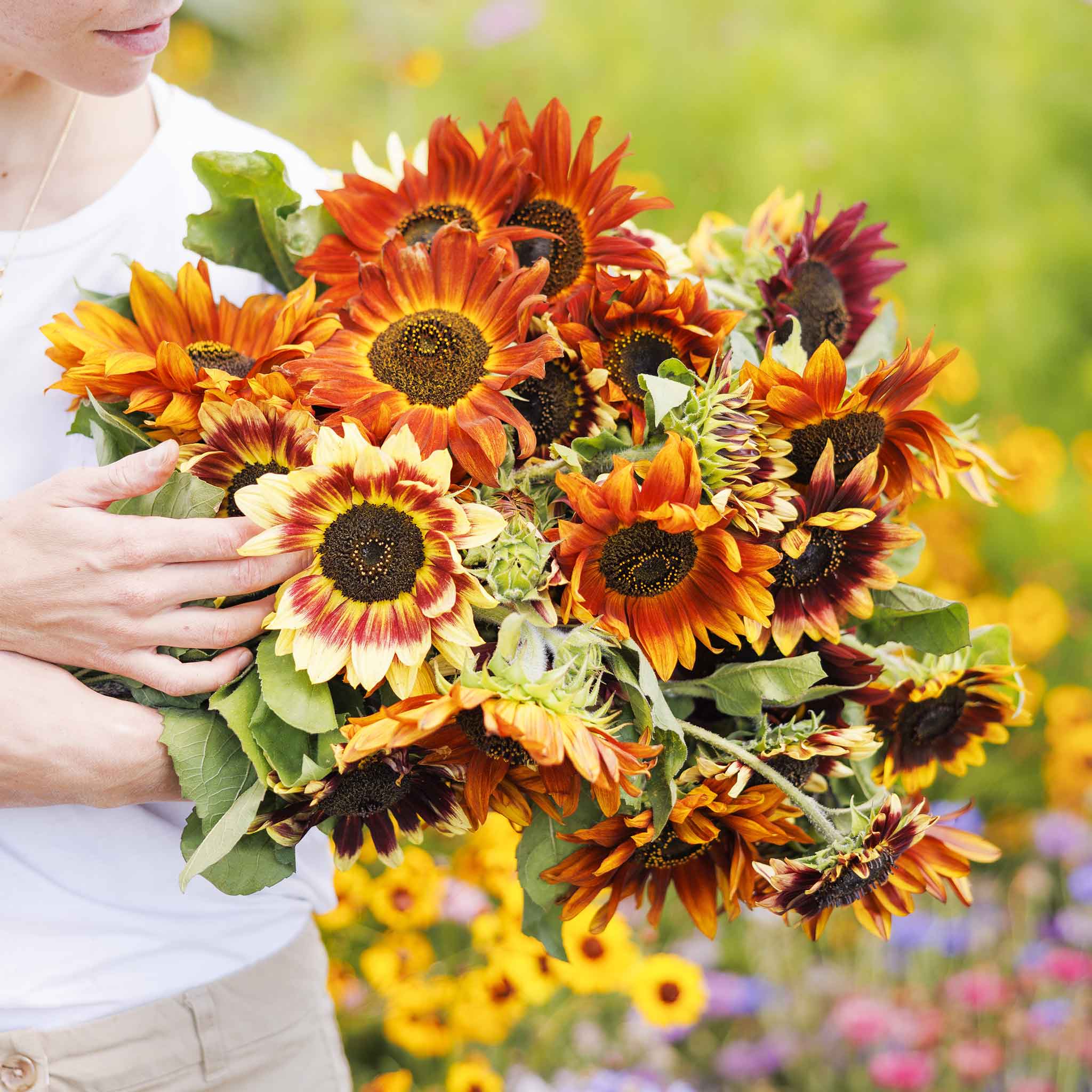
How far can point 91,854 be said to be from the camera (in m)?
0.74

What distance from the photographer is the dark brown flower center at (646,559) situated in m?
0.58

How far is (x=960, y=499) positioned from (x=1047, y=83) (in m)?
0.88

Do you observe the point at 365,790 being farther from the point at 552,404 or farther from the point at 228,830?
the point at 552,404

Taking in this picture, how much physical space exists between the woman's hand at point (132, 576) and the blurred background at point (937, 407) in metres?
0.83

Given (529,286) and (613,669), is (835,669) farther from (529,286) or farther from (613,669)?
(529,286)

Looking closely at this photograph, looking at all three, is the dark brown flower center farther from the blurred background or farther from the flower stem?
the blurred background

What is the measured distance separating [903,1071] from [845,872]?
114 cm

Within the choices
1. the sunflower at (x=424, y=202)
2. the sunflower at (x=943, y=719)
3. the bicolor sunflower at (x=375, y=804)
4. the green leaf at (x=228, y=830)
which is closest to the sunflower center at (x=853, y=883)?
the sunflower at (x=943, y=719)

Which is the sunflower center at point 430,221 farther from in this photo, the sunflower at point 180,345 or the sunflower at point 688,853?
the sunflower at point 688,853

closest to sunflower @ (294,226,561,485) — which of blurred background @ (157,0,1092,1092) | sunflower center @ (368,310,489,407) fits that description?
sunflower center @ (368,310,489,407)

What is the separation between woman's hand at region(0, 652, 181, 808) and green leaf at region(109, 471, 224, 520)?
0.10 metres

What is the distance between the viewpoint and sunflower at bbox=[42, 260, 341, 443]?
607 mm

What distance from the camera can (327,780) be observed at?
591 millimetres

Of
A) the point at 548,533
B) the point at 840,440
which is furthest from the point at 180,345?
the point at 840,440
